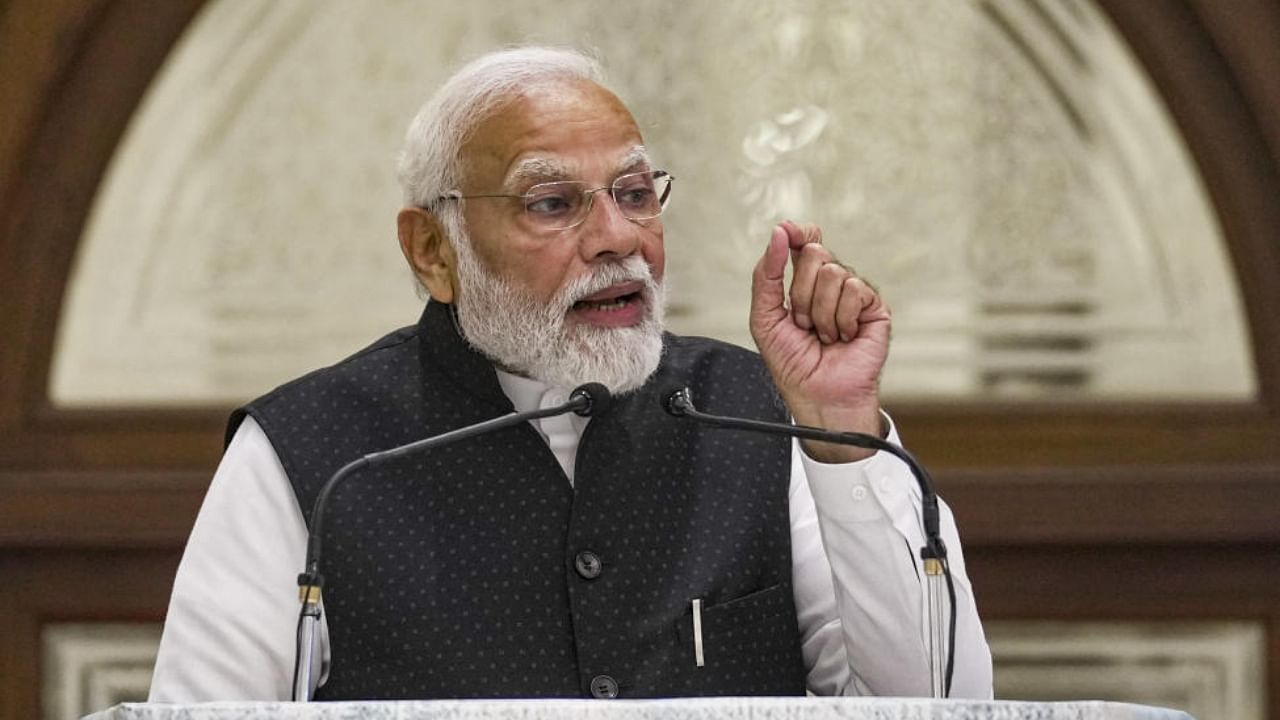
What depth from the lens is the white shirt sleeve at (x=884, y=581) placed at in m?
2.38

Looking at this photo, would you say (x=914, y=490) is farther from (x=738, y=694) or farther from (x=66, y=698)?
(x=66, y=698)

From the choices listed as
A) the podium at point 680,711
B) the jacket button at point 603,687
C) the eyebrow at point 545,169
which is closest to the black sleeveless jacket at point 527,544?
the jacket button at point 603,687

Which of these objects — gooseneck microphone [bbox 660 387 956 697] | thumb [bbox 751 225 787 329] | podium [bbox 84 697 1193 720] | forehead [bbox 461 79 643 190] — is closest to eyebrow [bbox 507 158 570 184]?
forehead [bbox 461 79 643 190]

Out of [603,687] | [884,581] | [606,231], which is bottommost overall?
[603,687]

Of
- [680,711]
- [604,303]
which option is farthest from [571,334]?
[680,711]

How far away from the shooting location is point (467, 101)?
2.70m

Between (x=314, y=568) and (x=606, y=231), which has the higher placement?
(x=606, y=231)

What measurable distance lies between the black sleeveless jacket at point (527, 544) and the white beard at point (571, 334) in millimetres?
61

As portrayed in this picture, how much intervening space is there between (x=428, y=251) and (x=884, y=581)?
2.94 ft

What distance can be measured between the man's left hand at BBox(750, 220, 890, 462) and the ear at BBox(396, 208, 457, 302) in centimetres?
52

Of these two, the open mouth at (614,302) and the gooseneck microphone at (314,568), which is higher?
the open mouth at (614,302)

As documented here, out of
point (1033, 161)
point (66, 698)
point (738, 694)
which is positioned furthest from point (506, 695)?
point (1033, 161)

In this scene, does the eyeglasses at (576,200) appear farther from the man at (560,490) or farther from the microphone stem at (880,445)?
the microphone stem at (880,445)

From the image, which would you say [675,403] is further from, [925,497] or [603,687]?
[603,687]
